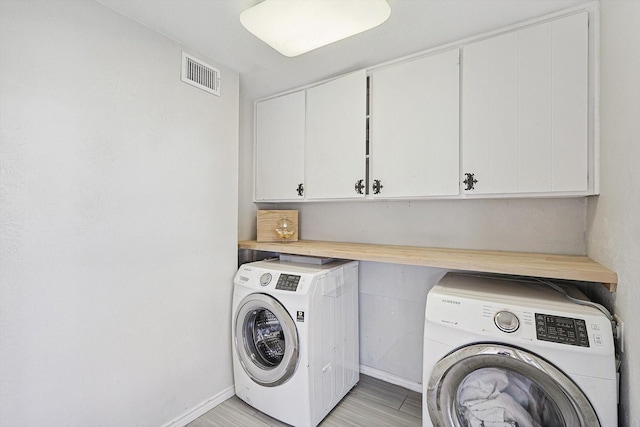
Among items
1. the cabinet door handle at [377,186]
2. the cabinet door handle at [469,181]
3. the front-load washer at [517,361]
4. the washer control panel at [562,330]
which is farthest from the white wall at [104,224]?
the washer control panel at [562,330]

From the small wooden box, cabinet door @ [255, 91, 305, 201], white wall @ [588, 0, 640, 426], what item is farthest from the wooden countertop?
cabinet door @ [255, 91, 305, 201]

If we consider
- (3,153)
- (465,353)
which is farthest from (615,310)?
(3,153)

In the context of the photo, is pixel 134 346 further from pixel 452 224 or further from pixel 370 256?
pixel 452 224

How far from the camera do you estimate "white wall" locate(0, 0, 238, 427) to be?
4.04 feet

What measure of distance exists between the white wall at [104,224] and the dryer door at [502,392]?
1.48m

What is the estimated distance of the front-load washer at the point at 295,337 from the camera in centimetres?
175

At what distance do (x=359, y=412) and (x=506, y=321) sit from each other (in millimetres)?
1236

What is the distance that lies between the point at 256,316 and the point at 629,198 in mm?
1997

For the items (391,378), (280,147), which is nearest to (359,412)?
(391,378)

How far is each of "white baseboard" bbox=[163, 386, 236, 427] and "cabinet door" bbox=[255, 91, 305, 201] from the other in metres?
1.49

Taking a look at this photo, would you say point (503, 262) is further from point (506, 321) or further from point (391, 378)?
point (391, 378)

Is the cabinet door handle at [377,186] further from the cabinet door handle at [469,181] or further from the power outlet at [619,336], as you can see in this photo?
the power outlet at [619,336]

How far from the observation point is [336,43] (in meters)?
1.80

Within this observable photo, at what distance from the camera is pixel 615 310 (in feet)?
4.02
